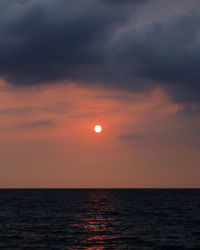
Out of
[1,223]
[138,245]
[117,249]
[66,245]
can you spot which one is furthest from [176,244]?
[1,223]

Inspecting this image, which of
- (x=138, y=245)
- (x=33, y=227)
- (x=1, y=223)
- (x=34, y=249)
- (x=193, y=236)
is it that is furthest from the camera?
(x=1, y=223)

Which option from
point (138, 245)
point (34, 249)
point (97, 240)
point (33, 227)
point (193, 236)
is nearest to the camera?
point (34, 249)

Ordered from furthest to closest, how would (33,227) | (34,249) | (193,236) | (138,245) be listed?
(33,227), (193,236), (138,245), (34,249)

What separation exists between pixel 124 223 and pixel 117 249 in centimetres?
2119

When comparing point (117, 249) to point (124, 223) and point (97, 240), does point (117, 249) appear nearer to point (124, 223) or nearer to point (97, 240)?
point (97, 240)

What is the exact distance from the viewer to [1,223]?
173 ft

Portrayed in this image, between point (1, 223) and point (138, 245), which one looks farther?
point (1, 223)

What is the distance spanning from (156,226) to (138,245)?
15.2 meters

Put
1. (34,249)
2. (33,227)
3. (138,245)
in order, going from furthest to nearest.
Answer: (33,227) → (138,245) → (34,249)

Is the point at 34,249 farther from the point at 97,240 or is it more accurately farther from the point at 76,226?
the point at 76,226

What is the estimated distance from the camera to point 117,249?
3434 cm

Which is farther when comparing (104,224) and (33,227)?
(104,224)

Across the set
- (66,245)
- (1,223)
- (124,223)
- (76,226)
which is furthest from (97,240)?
(1,223)

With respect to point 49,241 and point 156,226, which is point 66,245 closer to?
point 49,241
